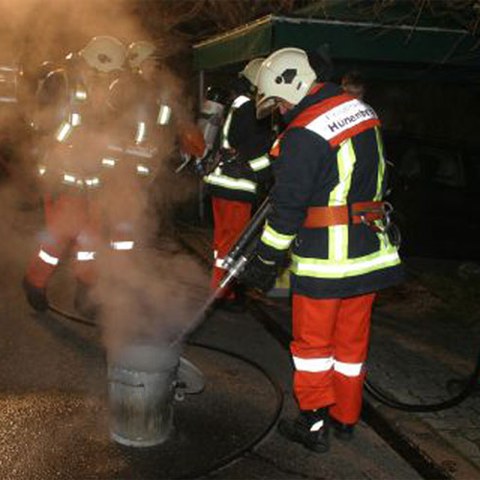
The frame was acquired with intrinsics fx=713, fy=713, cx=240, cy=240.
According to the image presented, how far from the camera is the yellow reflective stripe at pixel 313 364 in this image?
3797 mm

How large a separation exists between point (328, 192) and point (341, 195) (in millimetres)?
68

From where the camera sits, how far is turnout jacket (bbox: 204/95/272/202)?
572 cm

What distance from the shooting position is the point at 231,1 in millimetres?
10500

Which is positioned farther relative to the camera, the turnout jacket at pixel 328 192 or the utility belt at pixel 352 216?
the utility belt at pixel 352 216

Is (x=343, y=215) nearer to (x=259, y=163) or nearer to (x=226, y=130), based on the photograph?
(x=259, y=163)

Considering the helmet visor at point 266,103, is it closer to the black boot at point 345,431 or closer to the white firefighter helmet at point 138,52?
the black boot at point 345,431

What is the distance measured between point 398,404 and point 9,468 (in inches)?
93.6

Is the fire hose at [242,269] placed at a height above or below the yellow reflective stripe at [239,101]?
below

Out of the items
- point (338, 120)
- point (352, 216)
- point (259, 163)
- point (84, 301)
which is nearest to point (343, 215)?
point (352, 216)

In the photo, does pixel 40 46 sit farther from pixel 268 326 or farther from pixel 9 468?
pixel 9 468

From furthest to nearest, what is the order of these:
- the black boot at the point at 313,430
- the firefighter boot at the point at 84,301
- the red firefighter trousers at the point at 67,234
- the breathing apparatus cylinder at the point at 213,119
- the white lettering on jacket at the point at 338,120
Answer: the breathing apparatus cylinder at the point at 213,119
the firefighter boot at the point at 84,301
the red firefighter trousers at the point at 67,234
the black boot at the point at 313,430
the white lettering on jacket at the point at 338,120

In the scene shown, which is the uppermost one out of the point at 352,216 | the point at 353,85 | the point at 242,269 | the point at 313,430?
the point at 353,85

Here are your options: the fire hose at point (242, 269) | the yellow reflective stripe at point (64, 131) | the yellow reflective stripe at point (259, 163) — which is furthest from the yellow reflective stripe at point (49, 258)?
the fire hose at point (242, 269)

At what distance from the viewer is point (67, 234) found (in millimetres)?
5684
